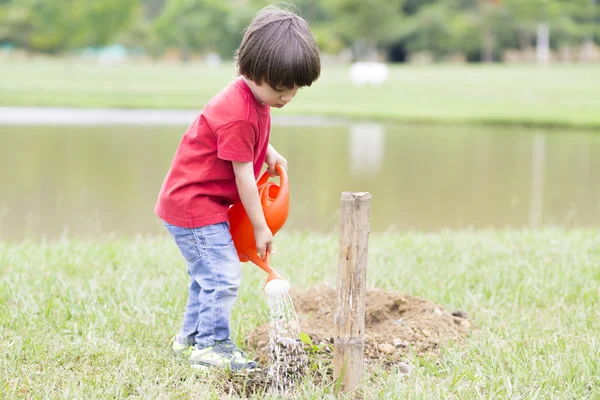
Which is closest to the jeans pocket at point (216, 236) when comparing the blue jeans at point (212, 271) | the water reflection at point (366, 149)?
the blue jeans at point (212, 271)

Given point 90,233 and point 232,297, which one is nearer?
point 232,297

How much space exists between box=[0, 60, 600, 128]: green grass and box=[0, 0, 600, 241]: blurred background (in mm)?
81

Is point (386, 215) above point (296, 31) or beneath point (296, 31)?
beneath

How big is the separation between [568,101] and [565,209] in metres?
13.0

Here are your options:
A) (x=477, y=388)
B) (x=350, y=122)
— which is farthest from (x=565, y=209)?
(x=350, y=122)

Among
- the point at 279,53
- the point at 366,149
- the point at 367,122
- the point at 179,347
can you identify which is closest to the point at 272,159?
the point at 279,53

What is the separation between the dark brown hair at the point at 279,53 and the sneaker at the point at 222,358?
0.97 meters

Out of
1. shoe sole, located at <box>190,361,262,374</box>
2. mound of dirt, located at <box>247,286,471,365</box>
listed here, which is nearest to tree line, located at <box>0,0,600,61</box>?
mound of dirt, located at <box>247,286,471,365</box>

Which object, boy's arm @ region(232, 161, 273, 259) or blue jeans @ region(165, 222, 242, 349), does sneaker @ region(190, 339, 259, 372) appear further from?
boy's arm @ region(232, 161, 273, 259)

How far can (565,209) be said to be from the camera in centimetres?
681

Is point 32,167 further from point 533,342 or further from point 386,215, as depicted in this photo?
point 533,342

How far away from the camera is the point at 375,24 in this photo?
115 feet

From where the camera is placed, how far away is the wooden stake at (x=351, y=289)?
7.15ft

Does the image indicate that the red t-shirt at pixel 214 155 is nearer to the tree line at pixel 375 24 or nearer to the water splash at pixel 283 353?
the water splash at pixel 283 353
